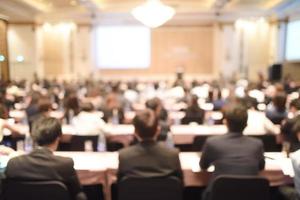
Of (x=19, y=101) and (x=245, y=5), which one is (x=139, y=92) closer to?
(x=19, y=101)

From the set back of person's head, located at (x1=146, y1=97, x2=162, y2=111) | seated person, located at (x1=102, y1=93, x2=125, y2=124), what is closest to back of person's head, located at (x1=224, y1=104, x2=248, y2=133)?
back of person's head, located at (x1=146, y1=97, x2=162, y2=111)

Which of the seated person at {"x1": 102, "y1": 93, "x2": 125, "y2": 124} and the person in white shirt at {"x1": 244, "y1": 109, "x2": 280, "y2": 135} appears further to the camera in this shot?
the seated person at {"x1": 102, "y1": 93, "x2": 125, "y2": 124}

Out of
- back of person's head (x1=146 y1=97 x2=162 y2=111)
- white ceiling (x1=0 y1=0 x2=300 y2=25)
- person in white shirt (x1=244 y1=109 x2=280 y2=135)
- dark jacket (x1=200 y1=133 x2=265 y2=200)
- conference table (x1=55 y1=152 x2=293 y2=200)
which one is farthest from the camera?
white ceiling (x1=0 y1=0 x2=300 y2=25)

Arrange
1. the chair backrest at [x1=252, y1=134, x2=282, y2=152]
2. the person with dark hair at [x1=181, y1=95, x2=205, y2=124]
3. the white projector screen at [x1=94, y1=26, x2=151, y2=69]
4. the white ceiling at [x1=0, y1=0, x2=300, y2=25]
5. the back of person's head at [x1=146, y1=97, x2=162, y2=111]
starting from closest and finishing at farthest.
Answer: the chair backrest at [x1=252, y1=134, x2=282, y2=152]
the back of person's head at [x1=146, y1=97, x2=162, y2=111]
the person with dark hair at [x1=181, y1=95, x2=205, y2=124]
the white ceiling at [x1=0, y1=0, x2=300, y2=25]
the white projector screen at [x1=94, y1=26, x2=151, y2=69]

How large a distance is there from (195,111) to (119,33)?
36.9 ft

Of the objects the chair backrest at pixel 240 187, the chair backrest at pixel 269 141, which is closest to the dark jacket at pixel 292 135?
the chair backrest at pixel 269 141

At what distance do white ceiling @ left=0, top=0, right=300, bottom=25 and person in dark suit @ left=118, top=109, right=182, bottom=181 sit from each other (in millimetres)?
10735

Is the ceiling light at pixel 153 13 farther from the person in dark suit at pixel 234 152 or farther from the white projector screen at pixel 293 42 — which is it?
the white projector screen at pixel 293 42

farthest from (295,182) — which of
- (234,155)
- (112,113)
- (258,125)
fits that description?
(112,113)

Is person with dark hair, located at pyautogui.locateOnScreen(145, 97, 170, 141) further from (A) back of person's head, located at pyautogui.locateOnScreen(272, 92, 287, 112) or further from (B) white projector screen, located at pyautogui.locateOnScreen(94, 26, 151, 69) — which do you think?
(B) white projector screen, located at pyautogui.locateOnScreen(94, 26, 151, 69)

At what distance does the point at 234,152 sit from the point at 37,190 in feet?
4.67

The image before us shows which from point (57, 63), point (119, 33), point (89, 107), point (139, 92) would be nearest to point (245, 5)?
point (119, 33)

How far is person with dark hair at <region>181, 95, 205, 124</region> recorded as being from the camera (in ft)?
19.8

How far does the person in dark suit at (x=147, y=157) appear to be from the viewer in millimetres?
2633
